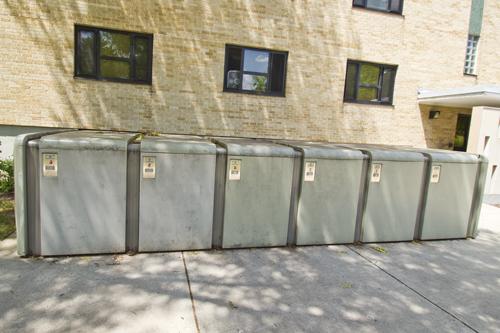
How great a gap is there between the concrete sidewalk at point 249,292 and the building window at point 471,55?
947 cm

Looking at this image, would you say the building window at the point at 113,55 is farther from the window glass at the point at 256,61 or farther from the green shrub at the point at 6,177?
the green shrub at the point at 6,177

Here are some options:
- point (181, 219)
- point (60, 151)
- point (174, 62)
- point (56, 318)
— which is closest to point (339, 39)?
point (174, 62)

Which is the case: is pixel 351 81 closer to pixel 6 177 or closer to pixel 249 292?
pixel 249 292

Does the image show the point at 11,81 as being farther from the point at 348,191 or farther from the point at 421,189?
the point at 421,189

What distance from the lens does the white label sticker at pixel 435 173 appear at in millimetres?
5652

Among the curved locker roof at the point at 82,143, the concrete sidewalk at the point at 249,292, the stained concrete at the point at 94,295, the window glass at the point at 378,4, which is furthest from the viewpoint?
the window glass at the point at 378,4

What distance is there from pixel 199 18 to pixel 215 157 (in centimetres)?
574

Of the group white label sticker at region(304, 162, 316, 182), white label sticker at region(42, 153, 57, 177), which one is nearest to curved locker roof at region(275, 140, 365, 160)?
white label sticker at region(304, 162, 316, 182)

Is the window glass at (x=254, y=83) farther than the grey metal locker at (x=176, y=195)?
Yes

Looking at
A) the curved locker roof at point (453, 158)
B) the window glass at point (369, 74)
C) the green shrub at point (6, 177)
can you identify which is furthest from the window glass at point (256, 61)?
the green shrub at point (6, 177)

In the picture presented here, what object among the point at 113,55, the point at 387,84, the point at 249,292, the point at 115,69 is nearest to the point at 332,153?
the point at 249,292

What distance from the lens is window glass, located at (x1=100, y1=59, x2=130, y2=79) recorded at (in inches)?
340

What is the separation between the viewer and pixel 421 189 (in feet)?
18.6

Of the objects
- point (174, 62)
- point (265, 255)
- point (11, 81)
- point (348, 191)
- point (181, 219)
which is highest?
point (174, 62)
